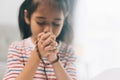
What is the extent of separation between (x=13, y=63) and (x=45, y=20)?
0.58 feet

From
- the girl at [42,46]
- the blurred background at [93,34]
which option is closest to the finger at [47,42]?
the girl at [42,46]

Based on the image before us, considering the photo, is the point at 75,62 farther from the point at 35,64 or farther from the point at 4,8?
the point at 4,8

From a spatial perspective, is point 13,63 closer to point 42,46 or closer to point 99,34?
point 42,46

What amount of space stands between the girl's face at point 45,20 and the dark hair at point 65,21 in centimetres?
1

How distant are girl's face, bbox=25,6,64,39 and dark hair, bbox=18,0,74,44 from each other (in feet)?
0.05

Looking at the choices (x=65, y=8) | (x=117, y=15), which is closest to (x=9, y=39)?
(x=65, y=8)

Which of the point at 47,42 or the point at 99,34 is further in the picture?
the point at 99,34

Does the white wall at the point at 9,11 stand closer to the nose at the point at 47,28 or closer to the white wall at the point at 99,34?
the nose at the point at 47,28

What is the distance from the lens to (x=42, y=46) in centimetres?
71

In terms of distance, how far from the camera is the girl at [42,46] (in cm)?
72

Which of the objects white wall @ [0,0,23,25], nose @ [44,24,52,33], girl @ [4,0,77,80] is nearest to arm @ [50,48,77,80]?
girl @ [4,0,77,80]

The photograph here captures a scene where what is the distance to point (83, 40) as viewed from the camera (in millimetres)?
799

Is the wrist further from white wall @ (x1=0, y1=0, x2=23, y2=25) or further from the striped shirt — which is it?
white wall @ (x1=0, y1=0, x2=23, y2=25)

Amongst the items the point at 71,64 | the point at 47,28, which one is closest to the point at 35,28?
the point at 47,28
